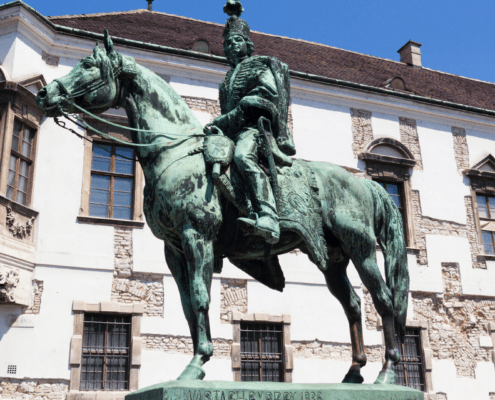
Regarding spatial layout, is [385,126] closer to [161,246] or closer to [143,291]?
[161,246]

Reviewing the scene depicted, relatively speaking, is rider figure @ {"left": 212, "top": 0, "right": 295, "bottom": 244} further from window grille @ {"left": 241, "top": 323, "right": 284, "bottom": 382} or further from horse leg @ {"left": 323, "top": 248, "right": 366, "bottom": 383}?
window grille @ {"left": 241, "top": 323, "right": 284, "bottom": 382}

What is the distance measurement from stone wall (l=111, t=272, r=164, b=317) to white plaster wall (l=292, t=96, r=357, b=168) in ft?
14.8

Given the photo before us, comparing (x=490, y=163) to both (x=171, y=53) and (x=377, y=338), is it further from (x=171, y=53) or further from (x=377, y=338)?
(x=171, y=53)

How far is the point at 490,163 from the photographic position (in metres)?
15.9

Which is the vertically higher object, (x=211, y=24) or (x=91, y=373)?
(x=211, y=24)

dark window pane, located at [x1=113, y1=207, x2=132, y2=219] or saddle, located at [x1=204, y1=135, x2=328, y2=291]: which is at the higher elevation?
dark window pane, located at [x1=113, y1=207, x2=132, y2=219]

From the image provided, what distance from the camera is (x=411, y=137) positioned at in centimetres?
1527

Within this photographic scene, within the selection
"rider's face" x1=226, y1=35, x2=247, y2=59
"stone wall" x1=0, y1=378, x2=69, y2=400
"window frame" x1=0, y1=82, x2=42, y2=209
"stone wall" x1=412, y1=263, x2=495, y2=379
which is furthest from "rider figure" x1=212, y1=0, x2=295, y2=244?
"stone wall" x1=412, y1=263, x2=495, y2=379

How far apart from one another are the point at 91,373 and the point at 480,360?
28.9 ft

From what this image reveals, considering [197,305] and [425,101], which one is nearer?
[197,305]

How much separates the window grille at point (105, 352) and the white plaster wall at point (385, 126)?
7671 mm

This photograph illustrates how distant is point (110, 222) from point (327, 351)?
5207mm

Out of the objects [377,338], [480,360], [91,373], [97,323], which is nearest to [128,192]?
[97,323]

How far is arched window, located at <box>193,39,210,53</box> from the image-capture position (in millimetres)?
14102
